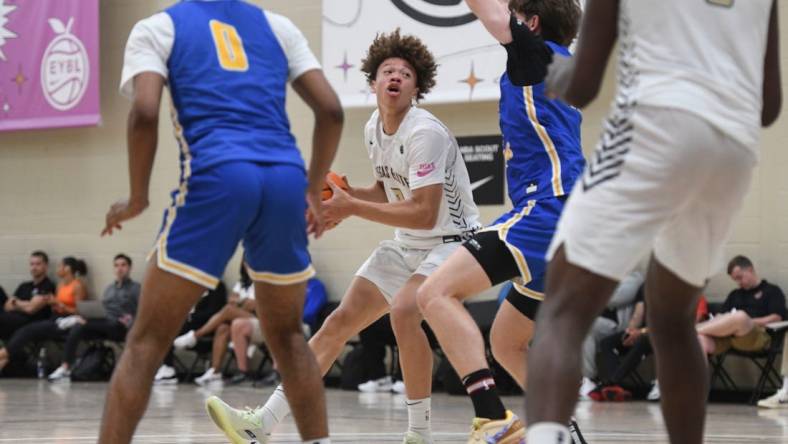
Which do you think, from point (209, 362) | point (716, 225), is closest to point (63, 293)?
point (209, 362)

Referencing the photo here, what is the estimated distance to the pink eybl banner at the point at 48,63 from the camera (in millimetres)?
13727

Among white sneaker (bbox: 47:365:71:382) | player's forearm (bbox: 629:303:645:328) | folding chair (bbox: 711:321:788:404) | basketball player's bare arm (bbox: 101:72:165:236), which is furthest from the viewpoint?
white sneaker (bbox: 47:365:71:382)

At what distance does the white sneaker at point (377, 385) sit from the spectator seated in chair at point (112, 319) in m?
3.08

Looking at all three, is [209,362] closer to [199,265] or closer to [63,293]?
[63,293]

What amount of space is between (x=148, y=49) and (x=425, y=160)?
207cm

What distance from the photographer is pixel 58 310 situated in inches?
539

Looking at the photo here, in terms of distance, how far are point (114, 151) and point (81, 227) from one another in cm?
102

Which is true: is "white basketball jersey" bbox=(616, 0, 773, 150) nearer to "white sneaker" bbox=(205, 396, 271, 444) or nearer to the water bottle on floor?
"white sneaker" bbox=(205, 396, 271, 444)

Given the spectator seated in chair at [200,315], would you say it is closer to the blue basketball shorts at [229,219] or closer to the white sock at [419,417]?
the white sock at [419,417]

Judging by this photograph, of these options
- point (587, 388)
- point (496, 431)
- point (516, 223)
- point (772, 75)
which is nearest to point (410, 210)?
point (516, 223)

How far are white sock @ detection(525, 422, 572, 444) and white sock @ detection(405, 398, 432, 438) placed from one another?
8.67 feet

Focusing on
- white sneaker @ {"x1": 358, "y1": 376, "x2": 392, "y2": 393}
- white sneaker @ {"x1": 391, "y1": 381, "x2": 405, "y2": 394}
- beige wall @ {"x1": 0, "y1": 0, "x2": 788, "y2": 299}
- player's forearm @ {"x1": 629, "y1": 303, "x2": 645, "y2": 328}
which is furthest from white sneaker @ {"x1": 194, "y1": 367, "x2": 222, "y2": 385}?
player's forearm @ {"x1": 629, "y1": 303, "x2": 645, "y2": 328}

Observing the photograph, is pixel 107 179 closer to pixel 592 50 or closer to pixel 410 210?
pixel 410 210

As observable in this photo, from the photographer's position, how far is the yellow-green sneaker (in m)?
4.89
